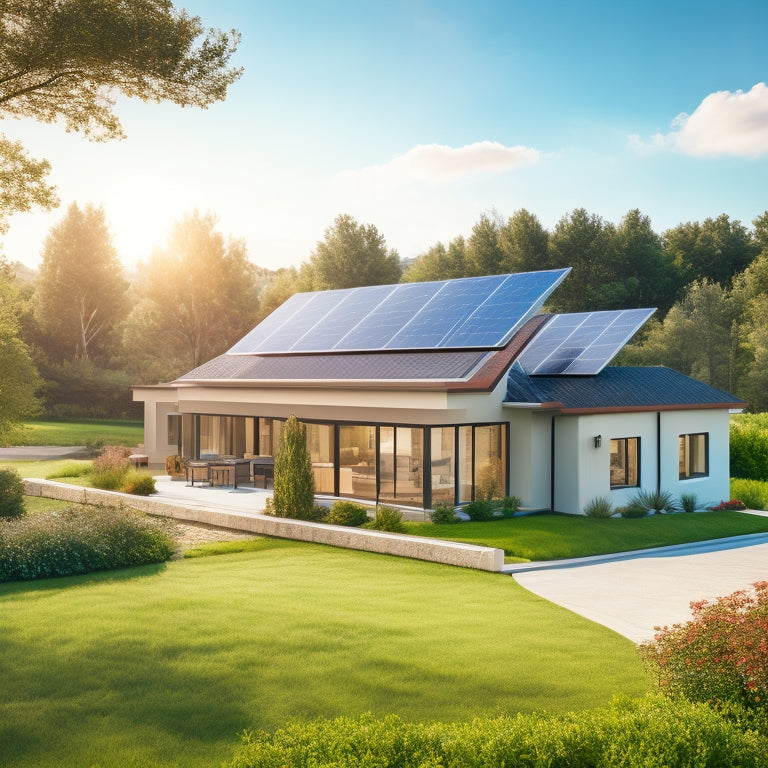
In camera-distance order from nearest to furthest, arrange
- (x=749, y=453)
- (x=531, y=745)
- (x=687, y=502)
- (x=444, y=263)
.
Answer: (x=531, y=745) < (x=687, y=502) < (x=749, y=453) < (x=444, y=263)

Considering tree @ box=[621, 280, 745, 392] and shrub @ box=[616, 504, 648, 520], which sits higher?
tree @ box=[621, 280, 745, 392]

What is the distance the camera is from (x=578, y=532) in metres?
18.0

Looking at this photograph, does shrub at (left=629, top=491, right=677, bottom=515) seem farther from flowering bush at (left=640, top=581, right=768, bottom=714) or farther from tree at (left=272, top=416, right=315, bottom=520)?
flowering bush at (left=640, top=581, right=768, bottom=714)

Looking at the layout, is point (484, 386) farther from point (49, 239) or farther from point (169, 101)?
point (49, 239)

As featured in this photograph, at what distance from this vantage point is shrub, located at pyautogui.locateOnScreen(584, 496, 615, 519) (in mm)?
20125

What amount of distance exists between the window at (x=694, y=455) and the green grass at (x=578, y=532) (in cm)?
289

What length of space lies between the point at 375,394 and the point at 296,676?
12.6 m

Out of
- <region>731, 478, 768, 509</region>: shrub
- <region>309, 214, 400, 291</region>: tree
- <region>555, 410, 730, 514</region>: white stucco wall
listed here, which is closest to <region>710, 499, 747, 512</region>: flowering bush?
<region>555, 410, 730, 514</region>: white stucco wall

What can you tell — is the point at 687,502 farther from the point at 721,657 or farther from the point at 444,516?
the point at 721,657

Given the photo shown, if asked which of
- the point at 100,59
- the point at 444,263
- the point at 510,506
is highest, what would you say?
the point at 444,263

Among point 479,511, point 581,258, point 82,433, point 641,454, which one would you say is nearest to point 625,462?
point 641,454

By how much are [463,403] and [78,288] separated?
51.8m

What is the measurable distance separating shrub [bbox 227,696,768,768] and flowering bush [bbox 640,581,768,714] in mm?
572

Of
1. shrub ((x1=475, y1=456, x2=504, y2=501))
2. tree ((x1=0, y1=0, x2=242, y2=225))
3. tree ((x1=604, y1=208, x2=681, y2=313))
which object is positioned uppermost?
tree ((x1=604, y1=208, x2=681, y2=313))
